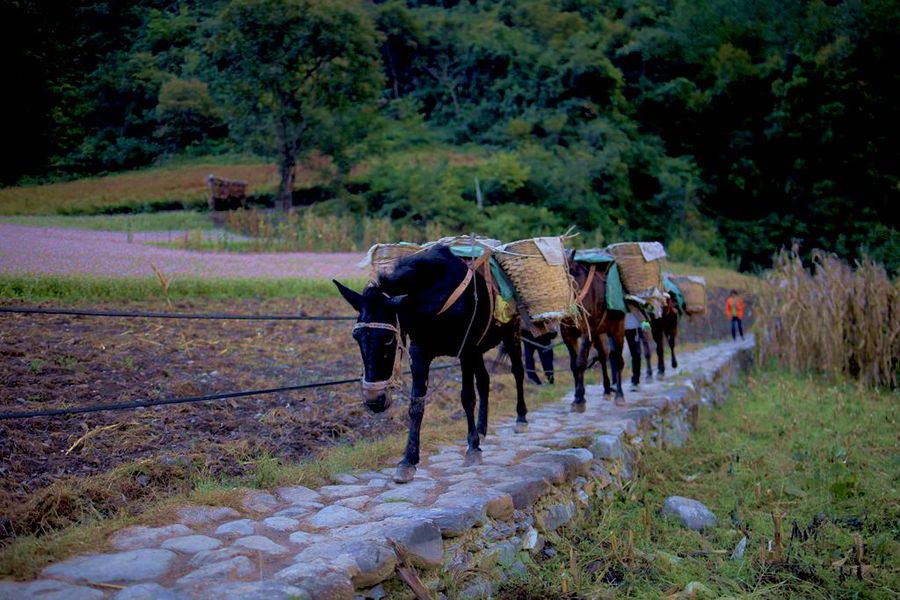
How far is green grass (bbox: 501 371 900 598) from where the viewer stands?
4.64 meters

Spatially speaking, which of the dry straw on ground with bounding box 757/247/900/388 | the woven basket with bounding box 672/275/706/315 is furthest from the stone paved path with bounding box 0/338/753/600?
the dry straw on ground with bounding box 757/247/900/388

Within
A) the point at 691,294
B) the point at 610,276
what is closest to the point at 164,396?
the point at 610,276

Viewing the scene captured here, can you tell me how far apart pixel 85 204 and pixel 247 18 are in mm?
4660

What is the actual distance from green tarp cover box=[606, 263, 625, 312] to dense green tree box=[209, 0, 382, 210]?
18.9 ft

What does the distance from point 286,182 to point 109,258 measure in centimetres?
559

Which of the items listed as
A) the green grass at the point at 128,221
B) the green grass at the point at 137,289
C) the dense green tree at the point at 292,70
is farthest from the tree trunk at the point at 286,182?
the green grass at the point at 128,221

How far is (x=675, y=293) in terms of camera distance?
40.4ft

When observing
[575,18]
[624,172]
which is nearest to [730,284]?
[624,172]

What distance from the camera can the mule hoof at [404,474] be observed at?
490 cm

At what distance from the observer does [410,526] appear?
374cm

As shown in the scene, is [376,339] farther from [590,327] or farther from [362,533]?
[590,327]

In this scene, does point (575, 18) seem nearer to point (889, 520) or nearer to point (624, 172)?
point (624, 172)

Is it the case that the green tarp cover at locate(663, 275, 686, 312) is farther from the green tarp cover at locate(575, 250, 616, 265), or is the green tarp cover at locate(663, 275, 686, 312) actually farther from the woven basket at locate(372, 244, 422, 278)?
the woven basket at locate(372, 244, 422, 278)

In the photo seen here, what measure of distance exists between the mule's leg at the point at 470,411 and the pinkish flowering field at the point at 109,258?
4.10 m
